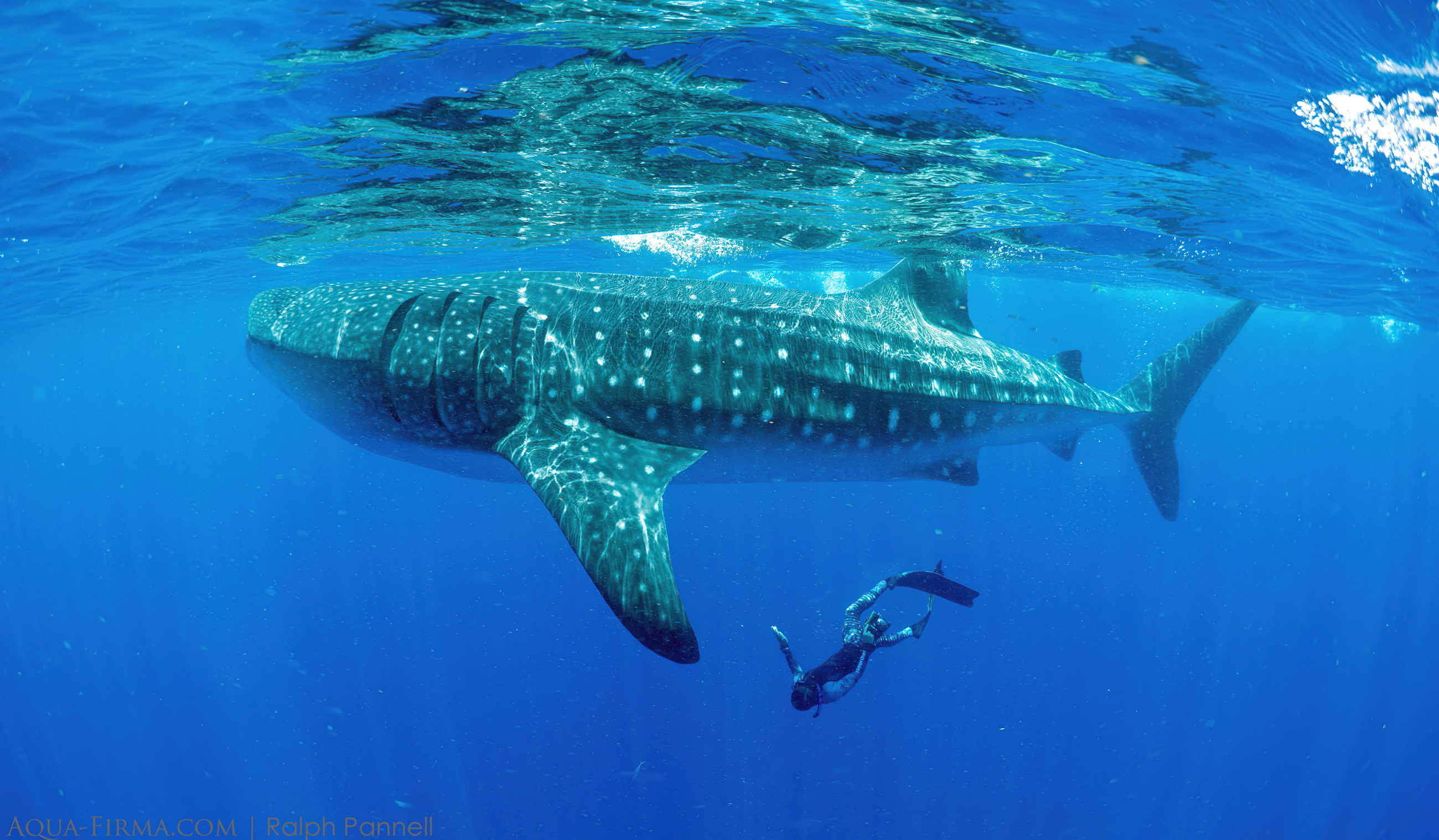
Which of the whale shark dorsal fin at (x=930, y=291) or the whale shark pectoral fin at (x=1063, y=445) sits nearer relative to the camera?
the whale shark dorsal fin at (x=930, y=291)

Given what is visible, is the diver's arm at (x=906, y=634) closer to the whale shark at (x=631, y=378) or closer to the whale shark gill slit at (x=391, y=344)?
the whale shark at (x=631, y=378)

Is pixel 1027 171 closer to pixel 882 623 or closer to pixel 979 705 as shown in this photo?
pixel 882 623

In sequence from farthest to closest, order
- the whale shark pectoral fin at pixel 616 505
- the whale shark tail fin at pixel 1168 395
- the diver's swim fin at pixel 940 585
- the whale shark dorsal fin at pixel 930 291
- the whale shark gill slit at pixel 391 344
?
the whale shark tail fin at pixel 1168 395 → the diver's swim fin at pixel 940 585 → the whale shark dorsal fin at pixel 930 291 → the whale shark gill slit at pixel 391 344 → the whale shark pectoral fin at pixel 616 505

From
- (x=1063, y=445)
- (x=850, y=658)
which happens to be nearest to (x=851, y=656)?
Answer: (x=850, y=658)

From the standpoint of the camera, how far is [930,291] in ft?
21.7

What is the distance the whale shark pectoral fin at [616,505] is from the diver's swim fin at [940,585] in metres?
3.64

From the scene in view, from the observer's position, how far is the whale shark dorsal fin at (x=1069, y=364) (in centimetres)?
737

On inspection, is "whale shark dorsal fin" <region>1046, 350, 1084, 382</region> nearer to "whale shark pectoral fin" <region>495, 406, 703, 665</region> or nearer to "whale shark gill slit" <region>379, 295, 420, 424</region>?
"whale shark pectoral fin" <region>495, 406, 703, 665</region>

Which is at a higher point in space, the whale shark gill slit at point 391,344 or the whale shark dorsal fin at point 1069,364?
the whale shark gill slit at point 391,344

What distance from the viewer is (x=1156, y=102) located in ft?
24.2

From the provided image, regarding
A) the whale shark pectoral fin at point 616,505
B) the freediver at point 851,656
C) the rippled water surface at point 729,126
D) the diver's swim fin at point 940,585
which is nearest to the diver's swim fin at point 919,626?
the freediver at point 851,656

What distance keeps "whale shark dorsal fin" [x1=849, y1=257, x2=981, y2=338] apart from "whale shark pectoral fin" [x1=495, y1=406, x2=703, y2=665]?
2783 millimetres

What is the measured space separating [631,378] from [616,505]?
1.38 m

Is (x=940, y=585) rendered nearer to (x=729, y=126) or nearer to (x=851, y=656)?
(x=851, y=656)
